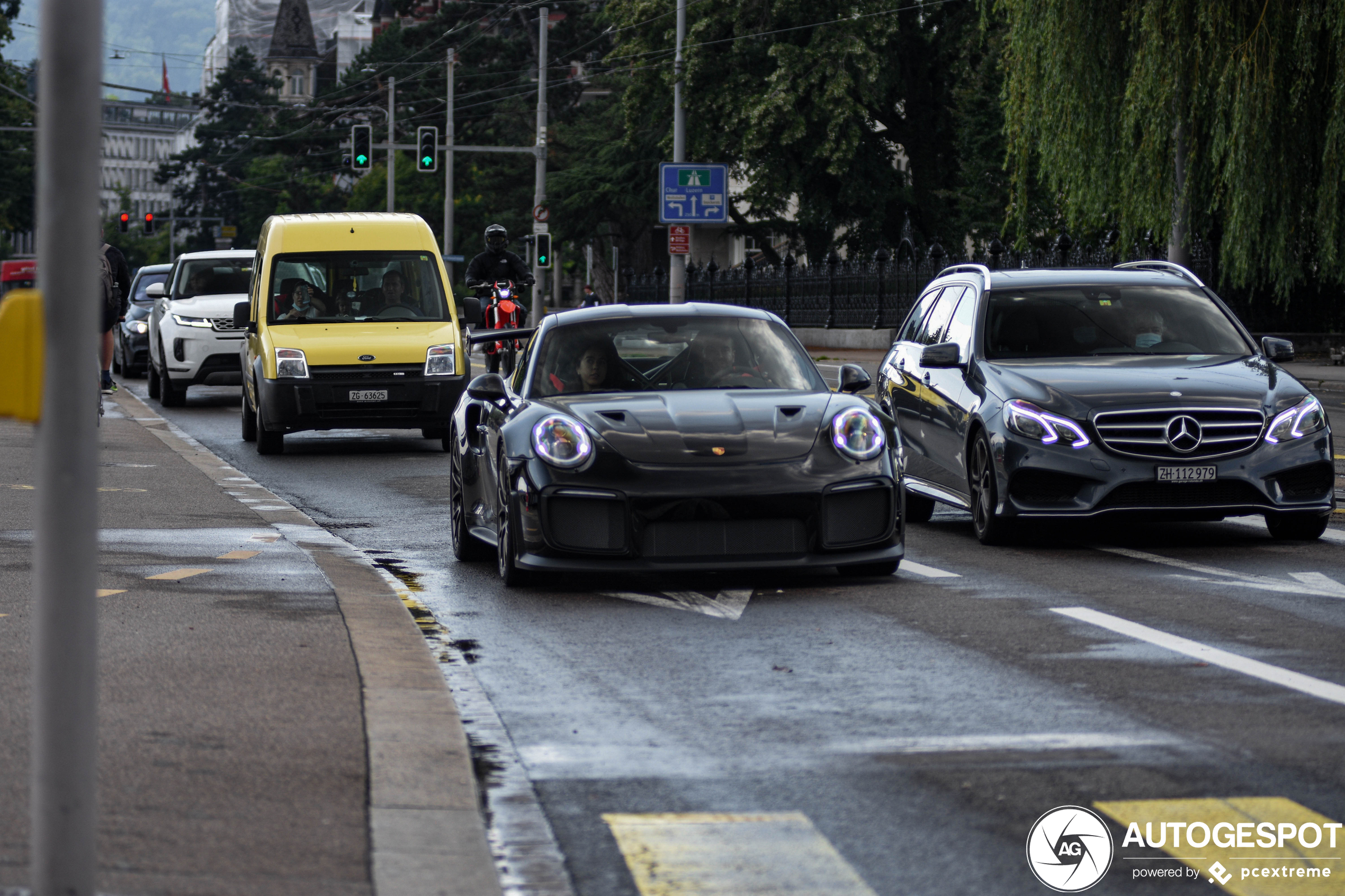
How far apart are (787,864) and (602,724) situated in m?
1.74

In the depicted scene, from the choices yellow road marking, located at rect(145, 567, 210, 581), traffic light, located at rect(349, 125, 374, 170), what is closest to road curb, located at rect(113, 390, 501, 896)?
yellow road marking, located at rect(145, 567, 210, 581)

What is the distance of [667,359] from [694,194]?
23.6m

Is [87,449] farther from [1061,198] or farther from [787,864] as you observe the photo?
[1061,198]

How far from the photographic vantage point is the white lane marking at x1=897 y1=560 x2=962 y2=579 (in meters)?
9.95

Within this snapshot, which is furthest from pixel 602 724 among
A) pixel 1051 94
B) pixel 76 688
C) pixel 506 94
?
pixel 506 94

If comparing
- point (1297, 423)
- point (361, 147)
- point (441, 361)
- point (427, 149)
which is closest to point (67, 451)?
point (1297, 423)

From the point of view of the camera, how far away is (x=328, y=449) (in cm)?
1955

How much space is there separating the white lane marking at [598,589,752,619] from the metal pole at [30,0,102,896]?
5.10 meters

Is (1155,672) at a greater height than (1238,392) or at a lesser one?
lesser

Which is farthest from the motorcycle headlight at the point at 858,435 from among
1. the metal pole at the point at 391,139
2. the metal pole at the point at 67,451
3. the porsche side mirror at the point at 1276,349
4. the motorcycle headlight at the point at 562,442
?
the metal pole at the point at 391,139

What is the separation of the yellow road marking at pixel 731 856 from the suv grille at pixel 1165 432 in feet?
19.3

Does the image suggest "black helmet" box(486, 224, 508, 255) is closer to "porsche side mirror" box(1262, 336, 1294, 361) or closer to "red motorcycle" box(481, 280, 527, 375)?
"red motorcycle" box(481, 280, 527, 375)

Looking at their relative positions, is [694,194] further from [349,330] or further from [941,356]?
[941,356]

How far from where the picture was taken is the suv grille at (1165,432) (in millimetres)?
10570
